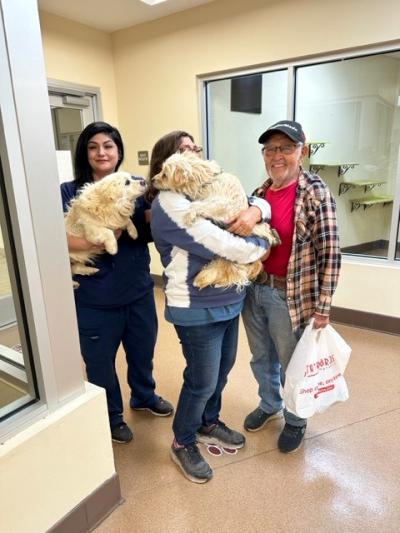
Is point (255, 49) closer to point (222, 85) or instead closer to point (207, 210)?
point (222, 85)

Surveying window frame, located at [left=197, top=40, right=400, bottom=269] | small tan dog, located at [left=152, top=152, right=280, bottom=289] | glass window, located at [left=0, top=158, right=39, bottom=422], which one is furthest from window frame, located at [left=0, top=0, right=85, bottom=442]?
window frame, located at [left=197, top=40, right=400, bottom=269]

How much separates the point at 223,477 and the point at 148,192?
4.32 ft

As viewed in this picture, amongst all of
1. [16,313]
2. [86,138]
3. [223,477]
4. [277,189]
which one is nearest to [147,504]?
[223,477]

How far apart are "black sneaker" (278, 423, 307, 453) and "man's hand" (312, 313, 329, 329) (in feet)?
1.99

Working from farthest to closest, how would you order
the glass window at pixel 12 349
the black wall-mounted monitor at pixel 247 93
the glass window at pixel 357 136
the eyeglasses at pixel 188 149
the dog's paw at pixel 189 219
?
the black wall-mounted monitor at pixel 247 93 → the glass window at pixel 357 136 → the eyeglasses at pixel 188 149 → the dog's paw at pixel 189 219 → the glass window at pixel 12 349

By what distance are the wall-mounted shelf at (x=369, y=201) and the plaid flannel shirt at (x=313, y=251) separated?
1.84 m

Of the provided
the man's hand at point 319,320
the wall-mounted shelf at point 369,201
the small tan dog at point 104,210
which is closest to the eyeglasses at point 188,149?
the small tan dog at point 104,210

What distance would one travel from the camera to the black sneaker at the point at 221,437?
1882 millimetres

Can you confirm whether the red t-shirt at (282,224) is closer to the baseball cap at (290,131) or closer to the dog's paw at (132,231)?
the baseball cap at (290,131)

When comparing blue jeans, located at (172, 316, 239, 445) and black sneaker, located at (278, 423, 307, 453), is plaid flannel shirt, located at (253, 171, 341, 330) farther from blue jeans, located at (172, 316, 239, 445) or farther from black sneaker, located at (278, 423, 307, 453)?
black sneaker, located at (278, 423, 307, 453)

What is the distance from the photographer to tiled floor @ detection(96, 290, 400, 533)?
4.92 feet

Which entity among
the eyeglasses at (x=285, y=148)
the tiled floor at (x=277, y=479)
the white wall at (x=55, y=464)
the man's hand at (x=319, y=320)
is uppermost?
the eyeglasses at (x=285, y=148)

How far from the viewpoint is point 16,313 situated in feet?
4.10

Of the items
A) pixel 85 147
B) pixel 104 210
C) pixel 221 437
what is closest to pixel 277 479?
pixel 221 437
